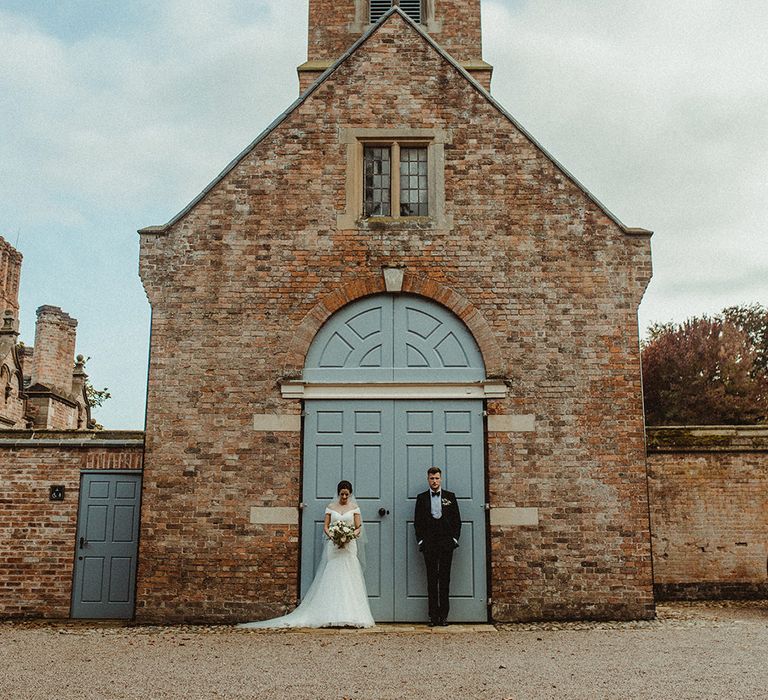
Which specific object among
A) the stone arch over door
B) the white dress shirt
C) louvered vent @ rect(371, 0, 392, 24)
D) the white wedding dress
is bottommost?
the white wedding dress

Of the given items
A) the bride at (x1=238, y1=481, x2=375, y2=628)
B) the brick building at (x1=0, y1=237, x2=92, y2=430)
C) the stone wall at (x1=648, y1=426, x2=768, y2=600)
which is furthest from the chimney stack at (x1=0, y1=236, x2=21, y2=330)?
the stone wall at (x1=648, y1=426, x2=768, y2=600)

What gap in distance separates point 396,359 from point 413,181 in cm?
281

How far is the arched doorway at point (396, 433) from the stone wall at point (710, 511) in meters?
4.22

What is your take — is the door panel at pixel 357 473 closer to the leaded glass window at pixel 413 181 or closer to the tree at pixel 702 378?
the leaded glass window at pixel 413 181

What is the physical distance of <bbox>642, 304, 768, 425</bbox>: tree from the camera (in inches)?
1181

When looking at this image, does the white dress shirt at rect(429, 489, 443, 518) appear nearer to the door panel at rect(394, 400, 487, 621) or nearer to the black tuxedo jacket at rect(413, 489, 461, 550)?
the black tuxedo jacket at rect(413, 489, 461, 550)

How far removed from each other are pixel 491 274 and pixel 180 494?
5.43 metres

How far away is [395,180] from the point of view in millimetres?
11992

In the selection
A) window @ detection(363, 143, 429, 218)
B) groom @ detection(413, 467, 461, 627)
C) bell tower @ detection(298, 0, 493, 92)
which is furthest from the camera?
bell tower @ detection(298, 0, 493, 92)

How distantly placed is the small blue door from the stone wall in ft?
27.8

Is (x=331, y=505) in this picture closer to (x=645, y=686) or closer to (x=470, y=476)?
(x=470, y=476)

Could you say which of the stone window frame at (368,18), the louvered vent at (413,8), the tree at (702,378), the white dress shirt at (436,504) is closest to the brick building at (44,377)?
the stone window frame at (368,18)

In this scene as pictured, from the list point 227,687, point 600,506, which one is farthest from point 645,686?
point 600,506

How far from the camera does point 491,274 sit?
38.1 ft
